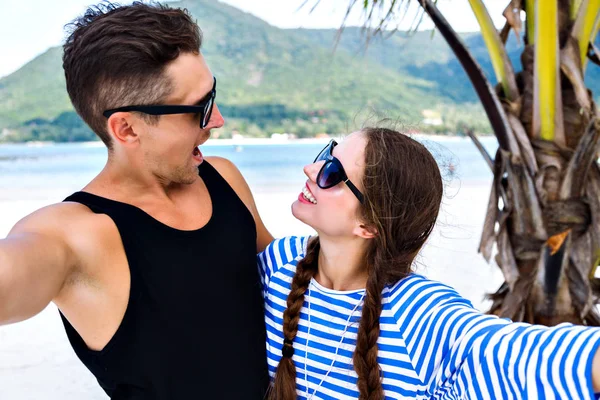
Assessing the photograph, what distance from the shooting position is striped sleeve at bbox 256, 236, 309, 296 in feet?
5.91

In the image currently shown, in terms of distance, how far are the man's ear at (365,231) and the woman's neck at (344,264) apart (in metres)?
0.04

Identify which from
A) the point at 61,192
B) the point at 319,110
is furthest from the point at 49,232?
the point at 319,110

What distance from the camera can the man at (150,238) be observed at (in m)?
1.41

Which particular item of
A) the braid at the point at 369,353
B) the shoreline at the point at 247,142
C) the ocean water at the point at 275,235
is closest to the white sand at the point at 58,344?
the ocean water at the point at 275,235

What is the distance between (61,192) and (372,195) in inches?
744

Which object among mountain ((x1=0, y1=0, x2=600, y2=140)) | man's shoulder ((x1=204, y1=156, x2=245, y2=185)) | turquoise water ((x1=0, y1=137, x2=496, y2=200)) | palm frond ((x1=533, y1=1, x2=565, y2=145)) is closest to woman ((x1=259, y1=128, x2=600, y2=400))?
man's shoulder ((x1=204, y1=156, x2=245, y2=185))

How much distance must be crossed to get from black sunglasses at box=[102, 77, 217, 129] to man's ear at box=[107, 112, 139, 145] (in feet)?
0.05

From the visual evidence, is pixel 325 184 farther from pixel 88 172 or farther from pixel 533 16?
pixel 88 172

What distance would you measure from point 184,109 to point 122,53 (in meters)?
0.20

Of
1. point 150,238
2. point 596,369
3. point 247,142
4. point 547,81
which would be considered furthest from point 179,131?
point 247,142

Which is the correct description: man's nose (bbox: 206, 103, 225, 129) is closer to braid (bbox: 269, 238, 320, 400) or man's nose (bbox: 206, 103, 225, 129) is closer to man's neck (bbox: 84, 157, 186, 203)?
man's neck (bbox: 84, 157, 186, 203)

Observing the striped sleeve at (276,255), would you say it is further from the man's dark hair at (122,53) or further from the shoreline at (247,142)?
the shoreline at (247,142)

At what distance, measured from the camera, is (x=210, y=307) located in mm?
1561

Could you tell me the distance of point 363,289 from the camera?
1.63m
